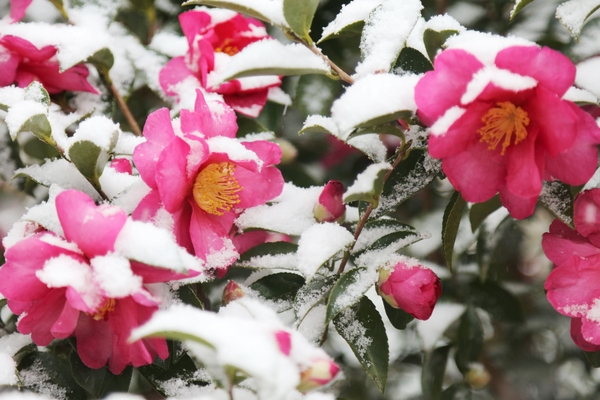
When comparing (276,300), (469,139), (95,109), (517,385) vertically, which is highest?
(469,139)

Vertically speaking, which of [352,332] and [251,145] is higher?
[251,145]

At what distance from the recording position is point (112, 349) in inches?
29.2

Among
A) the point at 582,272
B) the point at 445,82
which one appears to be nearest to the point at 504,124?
the point at 445,82

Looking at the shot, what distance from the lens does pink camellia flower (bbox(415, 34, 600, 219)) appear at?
2.04 feet

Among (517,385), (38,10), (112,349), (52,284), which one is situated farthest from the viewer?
(517,385)

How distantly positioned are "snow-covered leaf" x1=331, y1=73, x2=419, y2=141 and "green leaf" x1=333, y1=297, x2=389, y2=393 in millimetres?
263

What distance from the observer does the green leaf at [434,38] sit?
752 mm

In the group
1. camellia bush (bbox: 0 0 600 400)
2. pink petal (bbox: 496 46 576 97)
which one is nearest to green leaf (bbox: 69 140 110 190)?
camellia bush (bbox: 0 0 600 400)

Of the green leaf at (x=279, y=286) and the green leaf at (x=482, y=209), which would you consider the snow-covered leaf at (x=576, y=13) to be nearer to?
the green leaf at (x=482, y=209)

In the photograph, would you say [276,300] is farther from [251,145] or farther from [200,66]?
[200,66]

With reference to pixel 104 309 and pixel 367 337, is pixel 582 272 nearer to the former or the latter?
pixel 367 337

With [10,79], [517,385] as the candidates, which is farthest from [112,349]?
[517,385]

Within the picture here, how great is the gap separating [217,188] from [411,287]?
0.27m

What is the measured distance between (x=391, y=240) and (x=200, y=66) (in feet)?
1.32
